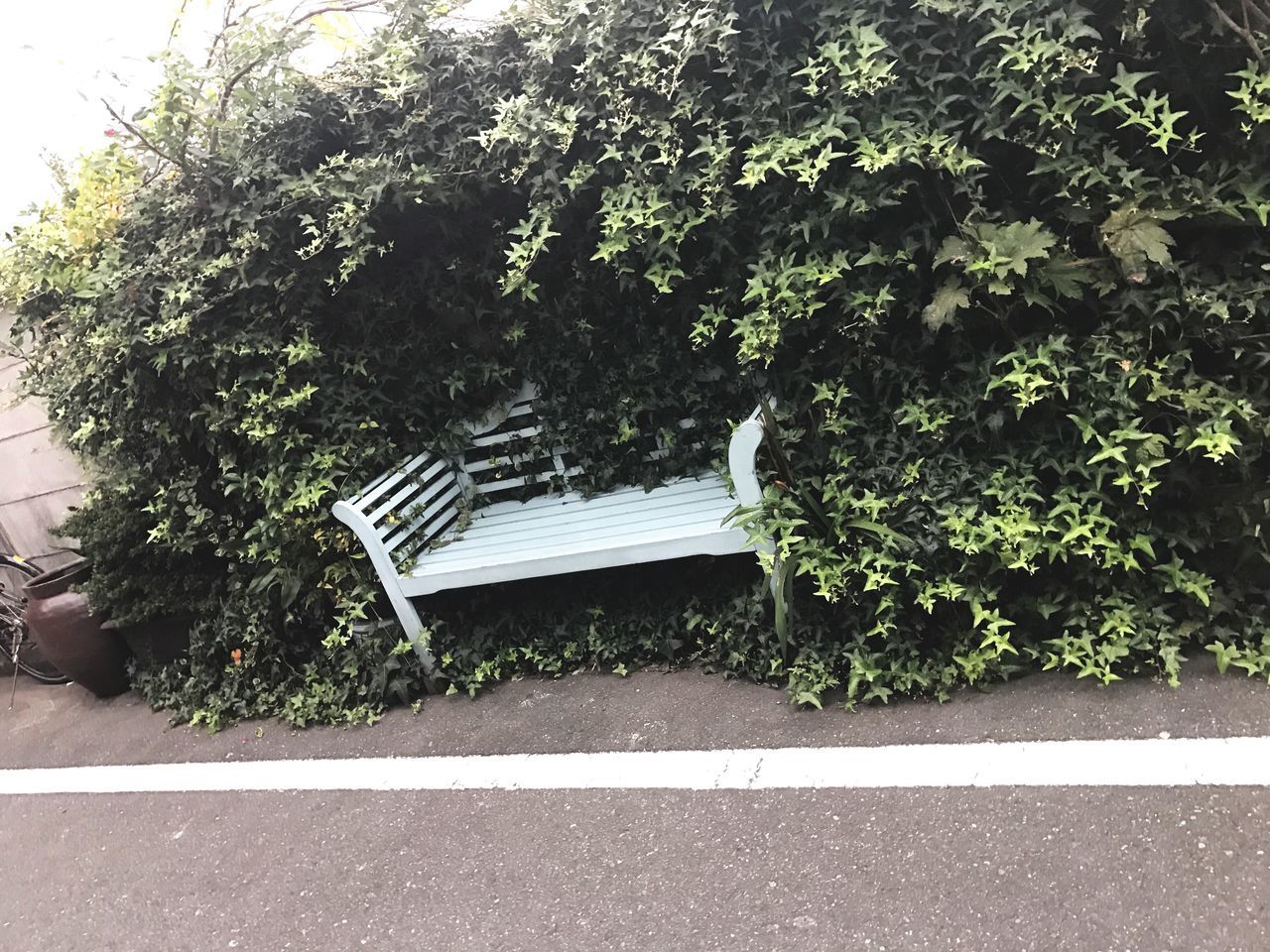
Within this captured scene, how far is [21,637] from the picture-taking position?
5.59 m

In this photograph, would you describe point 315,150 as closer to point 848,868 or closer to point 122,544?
point 122,544

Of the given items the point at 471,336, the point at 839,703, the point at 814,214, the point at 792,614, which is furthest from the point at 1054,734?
the point at 471,336

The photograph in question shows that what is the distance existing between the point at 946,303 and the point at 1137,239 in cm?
54

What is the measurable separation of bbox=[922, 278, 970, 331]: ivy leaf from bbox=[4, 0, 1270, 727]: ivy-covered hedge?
1cm

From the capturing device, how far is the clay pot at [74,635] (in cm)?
466

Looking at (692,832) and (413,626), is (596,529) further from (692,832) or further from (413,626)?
(692,832)

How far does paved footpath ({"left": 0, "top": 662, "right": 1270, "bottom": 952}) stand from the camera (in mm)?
2039

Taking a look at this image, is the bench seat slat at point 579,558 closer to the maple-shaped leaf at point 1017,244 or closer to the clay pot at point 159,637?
the maple-shaped leaf at point 1017,244

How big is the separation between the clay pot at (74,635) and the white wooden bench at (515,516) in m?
2.21

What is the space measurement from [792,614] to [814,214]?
1.42 m

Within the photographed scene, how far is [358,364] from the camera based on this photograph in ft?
12.5

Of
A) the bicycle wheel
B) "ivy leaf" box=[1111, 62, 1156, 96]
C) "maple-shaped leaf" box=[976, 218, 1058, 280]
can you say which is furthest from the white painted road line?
the bicycle wheel

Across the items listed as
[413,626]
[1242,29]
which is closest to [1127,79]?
[1242,29]

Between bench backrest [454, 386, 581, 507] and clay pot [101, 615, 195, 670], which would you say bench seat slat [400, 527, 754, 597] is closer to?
bench backrest [454, 386, 581, 507]
